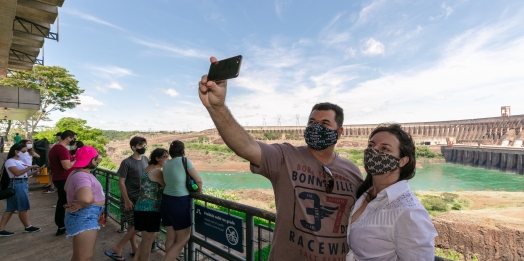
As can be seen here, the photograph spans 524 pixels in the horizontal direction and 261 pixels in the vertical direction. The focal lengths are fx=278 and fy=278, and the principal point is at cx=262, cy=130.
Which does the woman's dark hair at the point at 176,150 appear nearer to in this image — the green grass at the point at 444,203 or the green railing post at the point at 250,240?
the green railing post at the point at 250,240

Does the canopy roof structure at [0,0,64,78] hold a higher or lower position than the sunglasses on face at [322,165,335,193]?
higher

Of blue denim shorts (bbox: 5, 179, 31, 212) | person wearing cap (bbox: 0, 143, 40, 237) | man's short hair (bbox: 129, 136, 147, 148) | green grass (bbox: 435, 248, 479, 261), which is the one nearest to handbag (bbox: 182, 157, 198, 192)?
man's short hair (bbox: 129, 136, 147, 148)

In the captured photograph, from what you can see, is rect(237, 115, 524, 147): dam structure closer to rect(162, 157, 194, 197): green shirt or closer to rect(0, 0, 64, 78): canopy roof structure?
rect(0, 0, 64, 78): canopy roof structure

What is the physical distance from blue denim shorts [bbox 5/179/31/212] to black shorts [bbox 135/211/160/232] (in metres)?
2.88

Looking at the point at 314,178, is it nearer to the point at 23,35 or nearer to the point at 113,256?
the point at 113,256

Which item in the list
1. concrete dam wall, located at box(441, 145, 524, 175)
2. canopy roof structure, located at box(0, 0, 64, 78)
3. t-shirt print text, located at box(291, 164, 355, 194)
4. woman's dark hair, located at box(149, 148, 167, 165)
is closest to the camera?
t-shirt print text, located at box(291, 164, 355, 194)

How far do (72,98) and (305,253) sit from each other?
31067mm

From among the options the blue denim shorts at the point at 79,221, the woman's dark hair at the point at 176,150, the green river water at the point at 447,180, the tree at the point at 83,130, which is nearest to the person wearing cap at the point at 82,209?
the blue denim shorts at the point at 79,221

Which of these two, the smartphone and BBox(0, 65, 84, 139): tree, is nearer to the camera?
the smartphone

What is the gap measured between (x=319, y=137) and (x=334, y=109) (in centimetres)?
24

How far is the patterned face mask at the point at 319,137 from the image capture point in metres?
1.66

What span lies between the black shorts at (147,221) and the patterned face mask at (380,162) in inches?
106

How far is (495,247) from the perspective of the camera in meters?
14.3

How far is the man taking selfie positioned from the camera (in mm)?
1446
